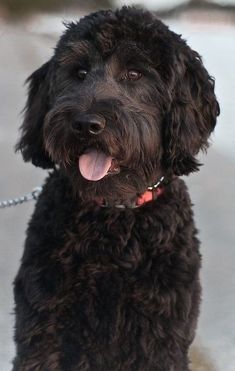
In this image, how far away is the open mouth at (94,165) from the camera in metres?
2.83

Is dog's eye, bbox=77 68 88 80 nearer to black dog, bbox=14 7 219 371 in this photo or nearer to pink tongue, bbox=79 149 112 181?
black dog, bbox=14 7 219 371

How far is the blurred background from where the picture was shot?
14.0ft

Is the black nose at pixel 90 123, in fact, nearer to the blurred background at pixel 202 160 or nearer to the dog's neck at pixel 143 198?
the dog's neck at pixel 143 198

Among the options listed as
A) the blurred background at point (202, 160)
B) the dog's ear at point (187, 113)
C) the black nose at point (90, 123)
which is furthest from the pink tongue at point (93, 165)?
the blurred background at point (202, 160)

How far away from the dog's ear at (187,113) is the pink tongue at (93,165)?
11.9 inches

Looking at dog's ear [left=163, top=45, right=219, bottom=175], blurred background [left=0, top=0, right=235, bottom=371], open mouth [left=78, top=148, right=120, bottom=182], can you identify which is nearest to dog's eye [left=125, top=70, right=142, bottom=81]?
dog's ear [left=163, top=45, right=219, bottom=175]

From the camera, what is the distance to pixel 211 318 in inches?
171

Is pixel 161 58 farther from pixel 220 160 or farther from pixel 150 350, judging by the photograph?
pixel 220 160

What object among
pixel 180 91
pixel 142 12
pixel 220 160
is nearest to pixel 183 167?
pixel 180 91

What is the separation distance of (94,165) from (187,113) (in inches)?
16.7

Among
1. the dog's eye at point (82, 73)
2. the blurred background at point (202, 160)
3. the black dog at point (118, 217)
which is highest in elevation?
the blurred background at point (202, 160)

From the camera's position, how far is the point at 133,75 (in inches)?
116

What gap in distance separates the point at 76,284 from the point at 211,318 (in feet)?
5.05

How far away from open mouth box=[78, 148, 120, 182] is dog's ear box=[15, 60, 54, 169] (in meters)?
0.37
